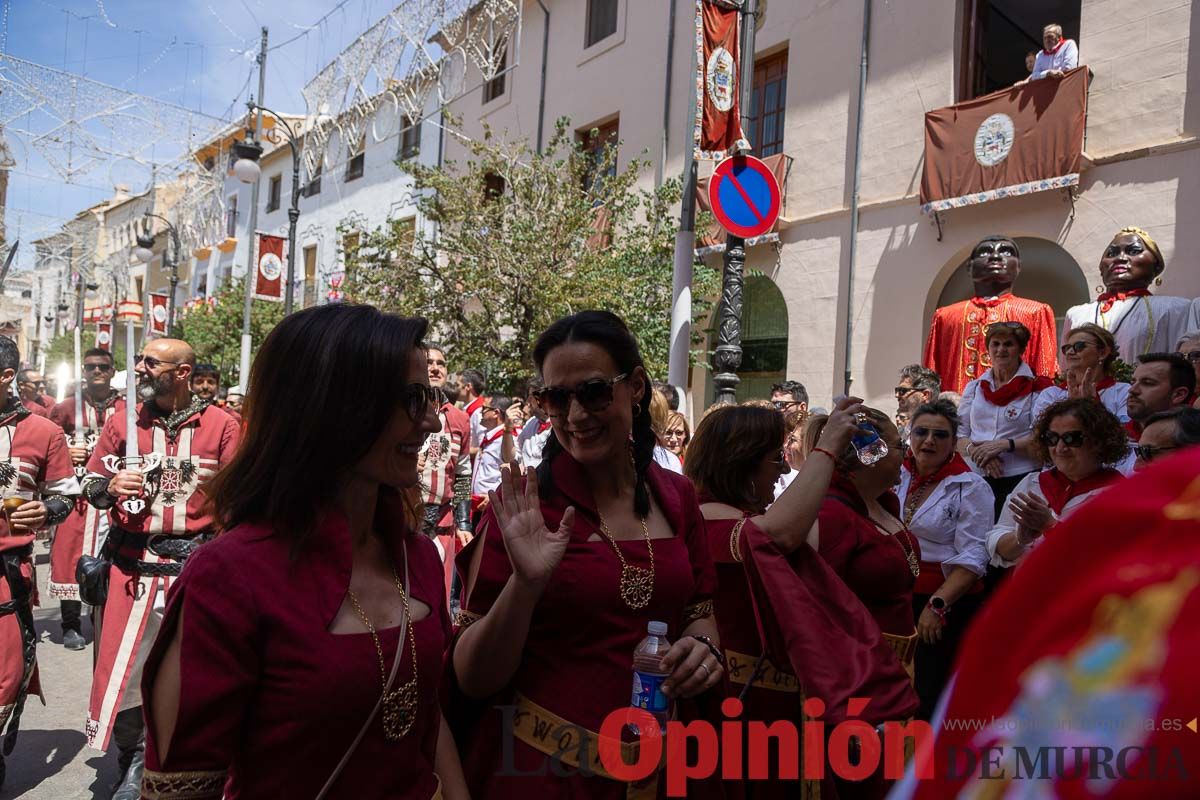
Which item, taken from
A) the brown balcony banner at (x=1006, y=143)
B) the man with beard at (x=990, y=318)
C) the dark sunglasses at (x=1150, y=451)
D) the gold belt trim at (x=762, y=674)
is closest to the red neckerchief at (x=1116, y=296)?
the man with beard at (x=990, y=318)

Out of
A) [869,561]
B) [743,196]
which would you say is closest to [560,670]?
[869,561]

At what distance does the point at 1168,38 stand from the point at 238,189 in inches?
1330

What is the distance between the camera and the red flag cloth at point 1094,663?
69 centimetres

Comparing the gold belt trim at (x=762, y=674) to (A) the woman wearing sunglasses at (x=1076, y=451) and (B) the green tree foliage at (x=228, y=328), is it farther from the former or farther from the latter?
(B) the green tree foliage at (x=228, y=328)

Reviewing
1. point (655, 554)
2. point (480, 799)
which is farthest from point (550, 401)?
point (480, 799)

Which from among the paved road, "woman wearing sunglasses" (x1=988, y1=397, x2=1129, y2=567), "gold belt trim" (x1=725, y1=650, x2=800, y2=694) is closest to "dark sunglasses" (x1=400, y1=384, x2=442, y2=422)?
"gold belt trim" (x1=725, y1=650, x2=800, y2=694)

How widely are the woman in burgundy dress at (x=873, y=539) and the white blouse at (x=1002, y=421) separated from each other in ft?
7.08

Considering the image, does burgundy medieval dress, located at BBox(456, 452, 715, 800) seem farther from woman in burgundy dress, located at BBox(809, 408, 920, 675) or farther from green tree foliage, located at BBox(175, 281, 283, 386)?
green tree foliage, located at BBox(175, 281, 283, 386)

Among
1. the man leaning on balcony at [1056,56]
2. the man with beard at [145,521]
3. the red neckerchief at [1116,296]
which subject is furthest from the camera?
the man leaning on balcony at [1056,56]

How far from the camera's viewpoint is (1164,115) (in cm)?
956

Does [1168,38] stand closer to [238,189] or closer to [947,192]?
[947,192]

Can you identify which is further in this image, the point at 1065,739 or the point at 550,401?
the point at 550,401

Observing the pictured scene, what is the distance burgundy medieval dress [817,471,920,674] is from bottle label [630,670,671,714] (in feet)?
4.13

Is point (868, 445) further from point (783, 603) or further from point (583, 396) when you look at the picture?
point (583, 396)
